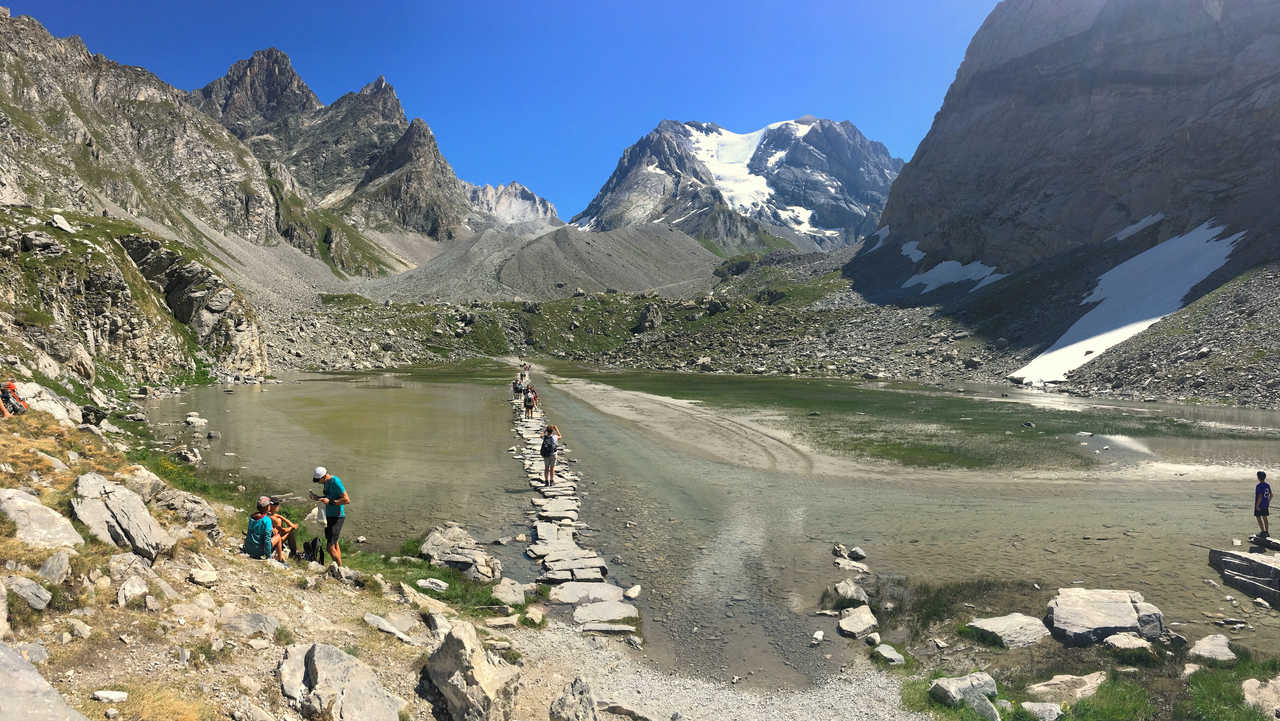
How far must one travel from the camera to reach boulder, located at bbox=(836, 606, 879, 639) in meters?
14.0

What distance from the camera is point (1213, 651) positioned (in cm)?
1235

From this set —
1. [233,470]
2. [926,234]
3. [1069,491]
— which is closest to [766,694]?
[1069,491]

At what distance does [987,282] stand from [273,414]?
140 meters

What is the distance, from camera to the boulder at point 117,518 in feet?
39.0

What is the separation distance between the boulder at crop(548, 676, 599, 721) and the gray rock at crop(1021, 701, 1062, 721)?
7585 millimetres

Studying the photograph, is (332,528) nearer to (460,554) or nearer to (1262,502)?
(460,554)

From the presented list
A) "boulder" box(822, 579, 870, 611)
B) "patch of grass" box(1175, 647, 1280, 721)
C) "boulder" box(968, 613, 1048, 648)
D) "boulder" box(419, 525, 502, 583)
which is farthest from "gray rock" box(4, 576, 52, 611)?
"patch of grass" box(1175, 647, 1280, 721)

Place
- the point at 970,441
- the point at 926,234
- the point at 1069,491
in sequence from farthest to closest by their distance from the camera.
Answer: the point at 926,234, the point at 970,441, the point at 1069,491

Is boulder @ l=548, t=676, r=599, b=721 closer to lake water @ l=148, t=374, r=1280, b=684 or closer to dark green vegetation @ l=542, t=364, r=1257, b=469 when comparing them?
lake water @ l=148, t=374, r=1280, b=684

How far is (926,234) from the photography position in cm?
17862

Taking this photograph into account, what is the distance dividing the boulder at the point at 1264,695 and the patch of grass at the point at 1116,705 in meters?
0.99

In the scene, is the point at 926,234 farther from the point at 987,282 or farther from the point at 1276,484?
the point at 1276,484

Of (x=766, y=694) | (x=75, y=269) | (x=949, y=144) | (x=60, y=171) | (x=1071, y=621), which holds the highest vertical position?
(x=949, y=144)

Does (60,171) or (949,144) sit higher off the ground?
(949,144)
